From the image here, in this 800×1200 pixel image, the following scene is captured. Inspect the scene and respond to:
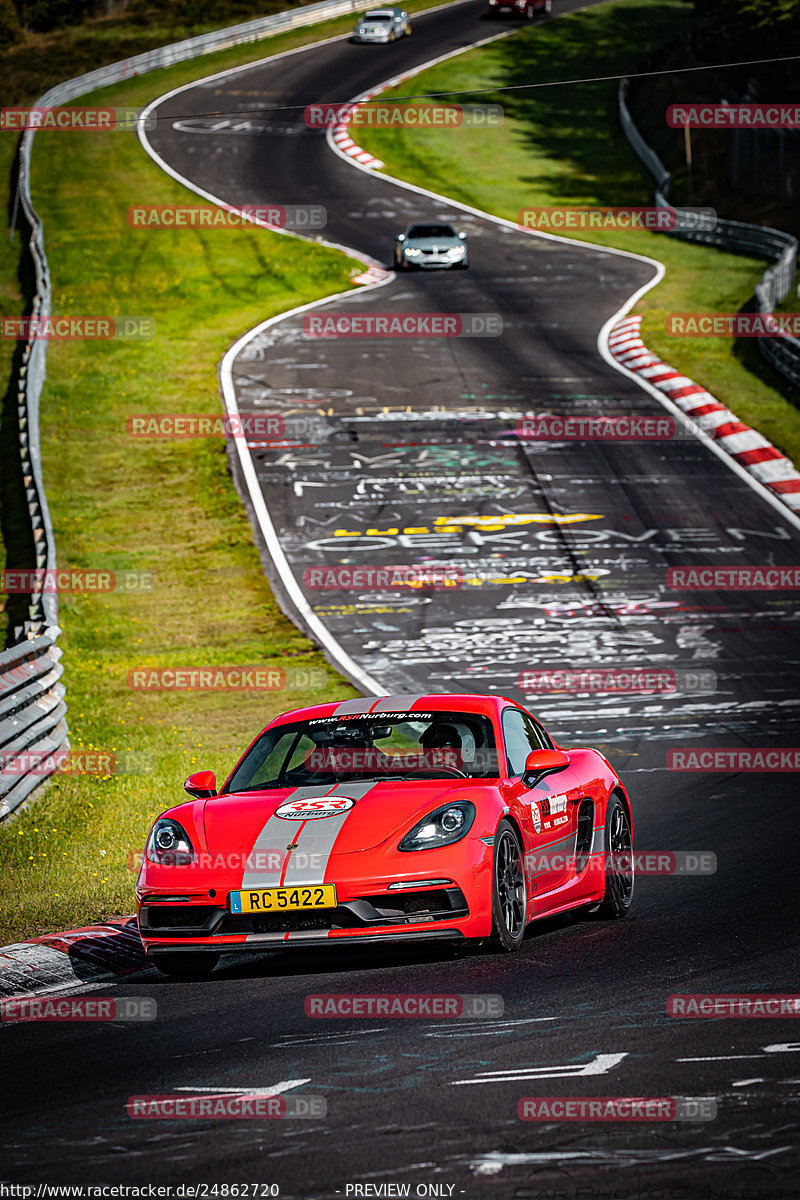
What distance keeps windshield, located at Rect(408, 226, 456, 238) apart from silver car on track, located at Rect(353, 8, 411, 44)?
32.0m

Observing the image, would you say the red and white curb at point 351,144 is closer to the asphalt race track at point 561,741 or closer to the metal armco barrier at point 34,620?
the metal armco barrier at point 34,620

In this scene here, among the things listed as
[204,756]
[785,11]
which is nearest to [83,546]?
[204,756]

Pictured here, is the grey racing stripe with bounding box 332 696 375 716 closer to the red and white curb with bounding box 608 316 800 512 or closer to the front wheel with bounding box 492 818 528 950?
the front wheel with bounding box 492 818 528 950

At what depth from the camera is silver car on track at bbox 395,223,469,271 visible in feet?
131

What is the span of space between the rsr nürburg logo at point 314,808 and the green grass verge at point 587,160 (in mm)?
18746

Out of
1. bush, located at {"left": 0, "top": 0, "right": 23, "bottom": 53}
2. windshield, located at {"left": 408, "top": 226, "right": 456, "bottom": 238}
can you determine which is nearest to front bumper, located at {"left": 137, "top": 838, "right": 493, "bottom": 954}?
windshield, located at {"left": 408, "top": 226, "right": 456, "bottom": 238}

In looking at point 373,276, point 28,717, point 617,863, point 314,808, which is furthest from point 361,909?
point 373,276

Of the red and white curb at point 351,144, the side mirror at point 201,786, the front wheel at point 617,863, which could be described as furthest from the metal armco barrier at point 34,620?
the red and white curb at point 351,144

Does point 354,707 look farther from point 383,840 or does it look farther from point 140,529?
point 140,529

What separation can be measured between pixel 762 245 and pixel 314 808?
3607 cm

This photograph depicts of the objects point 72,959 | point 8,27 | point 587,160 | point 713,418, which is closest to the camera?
point 72,959

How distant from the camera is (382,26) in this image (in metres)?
69.4

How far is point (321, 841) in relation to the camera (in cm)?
764

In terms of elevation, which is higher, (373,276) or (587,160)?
(587,160)
